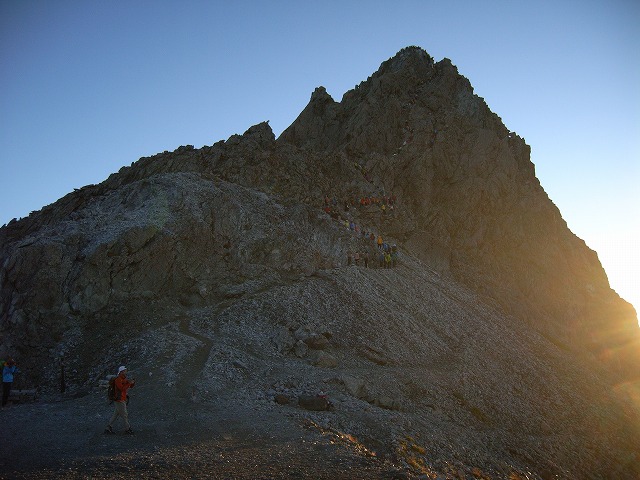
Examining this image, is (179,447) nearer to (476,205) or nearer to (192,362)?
(192,362)

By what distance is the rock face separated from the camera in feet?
89.8

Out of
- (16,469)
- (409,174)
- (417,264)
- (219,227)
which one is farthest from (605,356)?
(16,469)

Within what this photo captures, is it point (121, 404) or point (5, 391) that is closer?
point (121, 404)

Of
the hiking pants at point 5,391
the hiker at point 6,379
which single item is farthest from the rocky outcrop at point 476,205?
the hiking pants at point 5,391

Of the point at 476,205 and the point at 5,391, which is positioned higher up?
the point at 476,205

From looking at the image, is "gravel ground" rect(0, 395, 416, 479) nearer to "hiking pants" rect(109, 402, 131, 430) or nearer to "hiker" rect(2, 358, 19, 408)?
"hiking pants" rect(109, 402, 131, 430)

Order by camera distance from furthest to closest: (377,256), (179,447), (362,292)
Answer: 1. (377,256)
2. (362,292)
3. (179,447)

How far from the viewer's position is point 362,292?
38562 mm

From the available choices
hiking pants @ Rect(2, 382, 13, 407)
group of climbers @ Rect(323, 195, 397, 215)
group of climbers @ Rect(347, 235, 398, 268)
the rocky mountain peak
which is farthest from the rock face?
the rocky mountain peak

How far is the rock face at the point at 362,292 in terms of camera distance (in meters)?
27.4

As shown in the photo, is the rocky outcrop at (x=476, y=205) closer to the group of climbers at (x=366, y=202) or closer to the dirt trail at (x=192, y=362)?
the group of climbers at (x=366, y=202)

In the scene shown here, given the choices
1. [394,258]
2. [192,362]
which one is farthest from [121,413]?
[394,258]

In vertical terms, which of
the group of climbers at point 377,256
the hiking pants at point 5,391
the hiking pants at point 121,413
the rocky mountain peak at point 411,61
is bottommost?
the hiking pants at point 5,391

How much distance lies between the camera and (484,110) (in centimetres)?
6925
